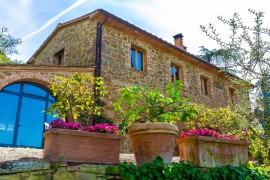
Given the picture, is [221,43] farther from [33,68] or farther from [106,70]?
[33,68]

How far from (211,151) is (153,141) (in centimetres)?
109

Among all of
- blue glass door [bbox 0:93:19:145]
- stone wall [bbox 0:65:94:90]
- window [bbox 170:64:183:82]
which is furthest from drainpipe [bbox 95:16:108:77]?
window [bbox 170:64:183:82]

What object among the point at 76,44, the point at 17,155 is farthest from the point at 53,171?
the point at 76,44

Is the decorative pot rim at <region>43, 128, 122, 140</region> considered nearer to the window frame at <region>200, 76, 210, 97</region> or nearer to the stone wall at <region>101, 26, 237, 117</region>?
the stone wall at <region>101, 26, 237, 117</region>

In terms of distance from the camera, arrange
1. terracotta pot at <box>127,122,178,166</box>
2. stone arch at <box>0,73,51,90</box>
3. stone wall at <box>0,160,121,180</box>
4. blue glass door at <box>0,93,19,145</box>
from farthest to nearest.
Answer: blue glass door at <box>0,93,19,145</box> → stone arch at <box>0,73,51,90</box> → terracotta pot at <box>127,122,178,166</box> → stone wall at <box>0,160,121,180</box>

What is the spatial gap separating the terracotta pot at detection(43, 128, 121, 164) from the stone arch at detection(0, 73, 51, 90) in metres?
4.67

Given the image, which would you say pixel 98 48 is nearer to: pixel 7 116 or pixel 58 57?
pixel 58 57

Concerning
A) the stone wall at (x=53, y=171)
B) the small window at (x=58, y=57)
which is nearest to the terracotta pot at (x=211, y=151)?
the stone wall at (x=53, y=171)

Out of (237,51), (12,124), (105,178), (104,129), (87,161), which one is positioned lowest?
(105,178)

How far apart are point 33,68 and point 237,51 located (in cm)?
556

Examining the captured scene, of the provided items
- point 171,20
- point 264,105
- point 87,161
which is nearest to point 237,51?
point 264,105

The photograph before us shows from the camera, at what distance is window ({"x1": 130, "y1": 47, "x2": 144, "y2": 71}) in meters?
10.0

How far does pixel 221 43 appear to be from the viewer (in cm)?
527

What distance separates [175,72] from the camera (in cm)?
1177
